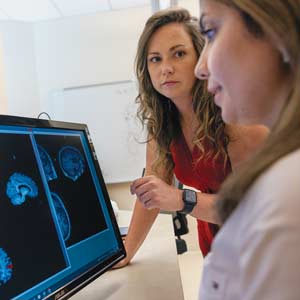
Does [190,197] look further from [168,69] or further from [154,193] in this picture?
[168,69]

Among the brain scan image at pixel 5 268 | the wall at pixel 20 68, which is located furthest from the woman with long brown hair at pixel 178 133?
the wall at pixel 20 68

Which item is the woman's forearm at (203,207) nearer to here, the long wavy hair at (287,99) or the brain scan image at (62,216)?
the brain scan image at (62,216)

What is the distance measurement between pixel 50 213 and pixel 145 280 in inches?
13.7

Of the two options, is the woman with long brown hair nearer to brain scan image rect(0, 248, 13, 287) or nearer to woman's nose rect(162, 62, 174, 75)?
woman's nose rect(162, 62, 174, 75)

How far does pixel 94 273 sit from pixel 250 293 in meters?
0.53

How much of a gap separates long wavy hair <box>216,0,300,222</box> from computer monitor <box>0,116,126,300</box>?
14.8 inches

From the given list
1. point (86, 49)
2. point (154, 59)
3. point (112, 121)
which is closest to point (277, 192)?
point (154, 59)

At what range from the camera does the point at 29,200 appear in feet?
2.07

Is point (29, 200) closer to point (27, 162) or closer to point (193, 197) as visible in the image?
point (27, 162)

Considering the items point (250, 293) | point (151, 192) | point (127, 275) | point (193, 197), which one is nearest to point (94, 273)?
point (127, 275)

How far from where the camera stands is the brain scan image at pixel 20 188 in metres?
0.60

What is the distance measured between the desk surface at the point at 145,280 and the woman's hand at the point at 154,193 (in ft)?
0.57

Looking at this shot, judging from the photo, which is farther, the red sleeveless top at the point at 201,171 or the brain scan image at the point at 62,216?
the red sleeveless top at the point at 201,171

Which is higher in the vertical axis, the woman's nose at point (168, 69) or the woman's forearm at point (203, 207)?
the woman's nose at point (168, 69)
